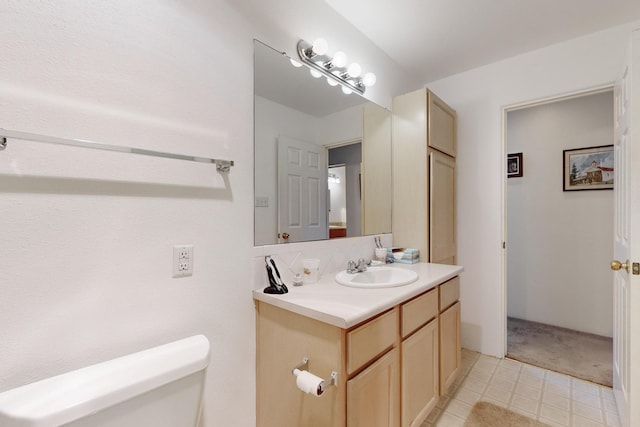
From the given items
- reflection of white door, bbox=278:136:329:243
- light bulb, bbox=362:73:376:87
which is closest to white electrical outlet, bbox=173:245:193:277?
reflection of white door, bbox=278:136:329:243

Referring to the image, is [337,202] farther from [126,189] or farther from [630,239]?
[630,239]

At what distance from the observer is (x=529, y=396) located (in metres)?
1.88

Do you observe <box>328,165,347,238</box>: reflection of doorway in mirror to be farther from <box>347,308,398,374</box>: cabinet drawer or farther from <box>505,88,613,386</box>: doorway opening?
<box>505,88,613,386</box>: doorway opening

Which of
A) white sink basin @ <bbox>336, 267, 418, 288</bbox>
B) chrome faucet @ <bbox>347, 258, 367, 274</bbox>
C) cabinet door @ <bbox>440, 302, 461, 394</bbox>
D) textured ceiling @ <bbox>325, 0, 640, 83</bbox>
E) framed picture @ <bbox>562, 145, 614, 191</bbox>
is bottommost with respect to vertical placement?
cabinet door @ <bbox>440, 302, 461, 394</bbox>

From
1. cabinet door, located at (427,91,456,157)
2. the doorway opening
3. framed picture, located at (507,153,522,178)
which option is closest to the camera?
cabinet door, located at (427,91,456,157)

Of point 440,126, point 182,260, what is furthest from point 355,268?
point 440,126

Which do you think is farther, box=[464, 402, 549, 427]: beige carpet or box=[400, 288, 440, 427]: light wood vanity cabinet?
box=[464, 402, 549, 427]: beige carpet

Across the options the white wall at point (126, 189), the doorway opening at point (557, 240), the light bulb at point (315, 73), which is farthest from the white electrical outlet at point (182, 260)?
the doorway opening at point (557, 240)

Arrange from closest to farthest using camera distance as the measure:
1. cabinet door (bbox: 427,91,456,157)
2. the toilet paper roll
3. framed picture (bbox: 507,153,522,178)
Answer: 1. the toilet paper roll
2. cabinet door (bbox: 427,91,456,157)
3. framed picture (bbox: 507,153,522,178)

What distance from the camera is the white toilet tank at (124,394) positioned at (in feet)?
2.26

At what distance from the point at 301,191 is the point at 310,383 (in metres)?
0.96

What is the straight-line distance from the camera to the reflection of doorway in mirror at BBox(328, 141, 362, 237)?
182cm

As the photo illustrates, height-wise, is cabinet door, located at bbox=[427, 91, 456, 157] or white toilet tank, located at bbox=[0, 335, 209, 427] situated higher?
cabinet door, located at bbox=[427, 91, 456, 157]

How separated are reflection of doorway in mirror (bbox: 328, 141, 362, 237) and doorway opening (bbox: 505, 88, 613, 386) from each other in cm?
140
